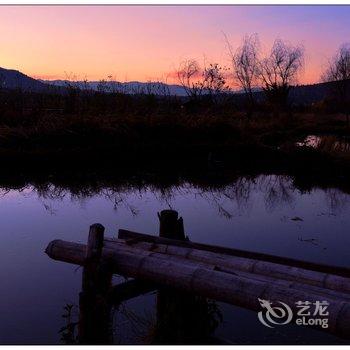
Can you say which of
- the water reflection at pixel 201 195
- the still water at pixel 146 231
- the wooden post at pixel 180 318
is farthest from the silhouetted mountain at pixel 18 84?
the wooden post at pixel 180 318

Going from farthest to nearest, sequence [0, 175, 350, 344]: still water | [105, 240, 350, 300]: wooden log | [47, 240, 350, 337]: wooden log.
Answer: [0, 175, 350, 344]: still water → [105, 240, 350, 300]: wooden log → [47, 240, 350, 337]: wooden log

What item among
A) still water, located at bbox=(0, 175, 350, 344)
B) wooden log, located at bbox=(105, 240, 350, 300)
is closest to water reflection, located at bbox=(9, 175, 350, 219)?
still water, located at bbox=(0, 175, 350, 344)

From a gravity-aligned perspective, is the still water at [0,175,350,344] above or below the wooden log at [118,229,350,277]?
below

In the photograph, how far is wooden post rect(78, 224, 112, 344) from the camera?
4508 mm

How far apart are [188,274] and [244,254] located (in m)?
0.90

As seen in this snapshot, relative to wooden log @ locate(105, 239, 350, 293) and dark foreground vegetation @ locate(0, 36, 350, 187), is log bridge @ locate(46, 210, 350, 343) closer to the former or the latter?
wooden log @ locate(105, 239, 350, 293)

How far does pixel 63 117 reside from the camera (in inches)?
677

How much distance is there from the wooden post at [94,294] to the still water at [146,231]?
0.29 meters

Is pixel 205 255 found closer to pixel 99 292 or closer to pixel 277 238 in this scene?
pixel 99 292

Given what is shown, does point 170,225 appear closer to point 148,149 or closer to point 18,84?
point 148,149

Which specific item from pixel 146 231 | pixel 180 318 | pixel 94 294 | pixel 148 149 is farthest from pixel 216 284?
pixel 148 149

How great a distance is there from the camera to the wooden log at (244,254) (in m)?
4.11

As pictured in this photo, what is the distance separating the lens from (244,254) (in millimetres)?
4613

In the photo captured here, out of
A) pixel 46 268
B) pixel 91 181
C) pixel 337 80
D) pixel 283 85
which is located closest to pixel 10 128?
pixel 91 181
